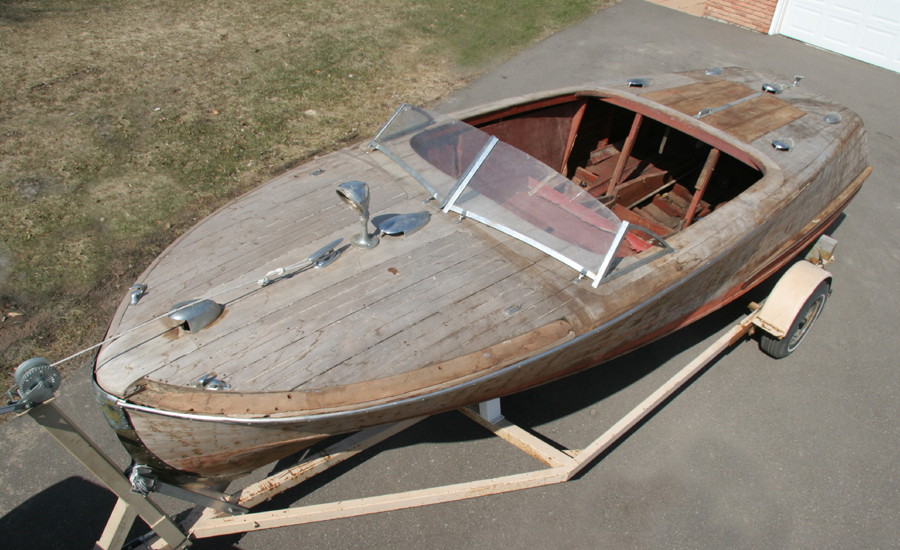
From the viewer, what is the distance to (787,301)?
3.71 metres

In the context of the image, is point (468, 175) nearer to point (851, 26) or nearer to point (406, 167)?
point (406, 167)

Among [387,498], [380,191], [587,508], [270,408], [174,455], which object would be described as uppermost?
[380,191]

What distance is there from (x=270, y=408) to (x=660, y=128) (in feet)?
15.3

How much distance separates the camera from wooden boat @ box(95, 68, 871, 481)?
2.42m

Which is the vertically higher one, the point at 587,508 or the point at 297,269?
the point at 297,269

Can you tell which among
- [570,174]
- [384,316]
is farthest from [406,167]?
[570,174]

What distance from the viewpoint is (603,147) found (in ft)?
17.1

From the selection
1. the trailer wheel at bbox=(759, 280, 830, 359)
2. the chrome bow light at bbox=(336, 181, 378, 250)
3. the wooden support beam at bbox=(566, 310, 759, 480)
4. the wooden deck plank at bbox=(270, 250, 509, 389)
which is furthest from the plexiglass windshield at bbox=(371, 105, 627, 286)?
the trailer wheel at bbox=(759, 280, 830, 359)

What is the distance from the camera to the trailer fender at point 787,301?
12.1 ft

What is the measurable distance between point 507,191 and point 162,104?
18.5ft

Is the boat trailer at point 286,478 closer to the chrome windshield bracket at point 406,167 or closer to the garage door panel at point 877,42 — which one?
the chrome windshield bracket at point 406,167

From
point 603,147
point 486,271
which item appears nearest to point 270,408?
point 486,271

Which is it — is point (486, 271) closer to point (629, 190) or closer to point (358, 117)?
point (629, 190)

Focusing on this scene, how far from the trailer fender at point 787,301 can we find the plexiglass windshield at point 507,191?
1.51 meters
